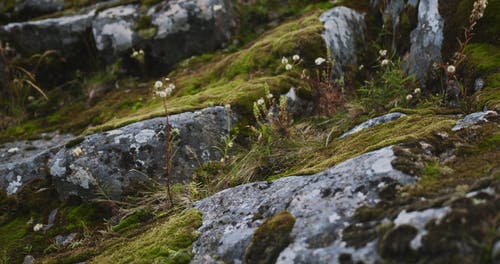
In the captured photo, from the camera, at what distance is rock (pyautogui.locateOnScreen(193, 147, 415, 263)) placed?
254 cm

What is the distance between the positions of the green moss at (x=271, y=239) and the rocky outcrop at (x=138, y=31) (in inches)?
247

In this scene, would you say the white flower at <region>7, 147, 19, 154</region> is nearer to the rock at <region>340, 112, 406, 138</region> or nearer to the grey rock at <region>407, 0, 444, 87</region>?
the rock at <region>340, 112, 406, 138</region>

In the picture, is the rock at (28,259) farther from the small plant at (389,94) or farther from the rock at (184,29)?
the rock at (184,29)

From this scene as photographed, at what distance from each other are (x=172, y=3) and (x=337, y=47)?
378 cm

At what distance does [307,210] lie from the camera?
285 centimetres

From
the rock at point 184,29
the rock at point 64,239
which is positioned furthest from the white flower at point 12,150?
the rock at point 184,29

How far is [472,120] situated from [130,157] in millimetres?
3808

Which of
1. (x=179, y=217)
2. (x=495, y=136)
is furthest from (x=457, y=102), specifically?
(x=179, y=217)

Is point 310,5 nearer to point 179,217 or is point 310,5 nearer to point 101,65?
point 101,65

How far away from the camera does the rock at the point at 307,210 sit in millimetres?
2535

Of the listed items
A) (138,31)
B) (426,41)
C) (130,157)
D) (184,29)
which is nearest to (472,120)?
(426,41)

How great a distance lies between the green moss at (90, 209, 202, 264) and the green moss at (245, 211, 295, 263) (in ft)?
1.90

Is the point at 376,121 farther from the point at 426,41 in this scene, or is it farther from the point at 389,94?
the point at 426,41

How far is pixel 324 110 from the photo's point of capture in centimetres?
569
